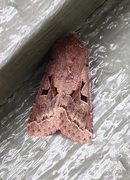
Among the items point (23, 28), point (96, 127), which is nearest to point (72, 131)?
point (96, 127)

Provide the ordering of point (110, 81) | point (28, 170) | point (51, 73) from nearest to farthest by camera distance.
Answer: point (28, 170), point (110, 81), point (51, 73)

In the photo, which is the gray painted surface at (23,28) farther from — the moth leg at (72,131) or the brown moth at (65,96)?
the moth leg at (72,131)

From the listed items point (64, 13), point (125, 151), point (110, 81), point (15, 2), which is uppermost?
point (15, 2)

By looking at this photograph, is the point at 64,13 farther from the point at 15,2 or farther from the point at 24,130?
the point at 24,130

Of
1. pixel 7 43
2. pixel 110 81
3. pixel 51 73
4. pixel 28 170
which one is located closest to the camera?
pixel 7 43

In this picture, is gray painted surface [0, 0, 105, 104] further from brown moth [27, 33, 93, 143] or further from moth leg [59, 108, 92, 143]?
moth leg [59, 108, 92, 143]

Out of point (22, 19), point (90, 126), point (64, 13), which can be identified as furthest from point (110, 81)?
point (22, 19)

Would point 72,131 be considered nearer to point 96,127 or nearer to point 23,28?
point 96,127
